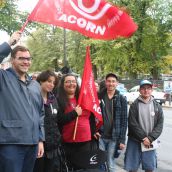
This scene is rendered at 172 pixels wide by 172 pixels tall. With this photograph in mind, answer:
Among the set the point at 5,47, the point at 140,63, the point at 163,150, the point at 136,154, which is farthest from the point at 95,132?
the point at 140,63

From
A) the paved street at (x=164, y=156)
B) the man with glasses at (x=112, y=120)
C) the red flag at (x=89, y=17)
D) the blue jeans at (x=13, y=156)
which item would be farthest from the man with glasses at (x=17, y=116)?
the paved street at (x=164, y=156)

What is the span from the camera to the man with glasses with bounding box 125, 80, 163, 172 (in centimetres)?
597

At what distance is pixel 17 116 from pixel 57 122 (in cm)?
142

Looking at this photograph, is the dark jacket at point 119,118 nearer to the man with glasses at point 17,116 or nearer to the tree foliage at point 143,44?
the man with glasses at point 17,116

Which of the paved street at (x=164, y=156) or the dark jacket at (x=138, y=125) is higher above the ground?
the dark jacket at (x=138, y=125)

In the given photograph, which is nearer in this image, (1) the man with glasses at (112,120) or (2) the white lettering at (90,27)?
(2) the white lettering at (90,27)

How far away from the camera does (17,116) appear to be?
4.14m

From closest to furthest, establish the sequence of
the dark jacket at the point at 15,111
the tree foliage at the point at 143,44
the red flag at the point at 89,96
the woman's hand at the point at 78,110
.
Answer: the dark jacket at the point at 15,111
the woman's hand at the point at 78,110
the red flag at the point at 89,96
the tree foliage at the point at 143,44

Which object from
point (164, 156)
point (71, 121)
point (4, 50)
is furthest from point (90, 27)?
point (164, 156)

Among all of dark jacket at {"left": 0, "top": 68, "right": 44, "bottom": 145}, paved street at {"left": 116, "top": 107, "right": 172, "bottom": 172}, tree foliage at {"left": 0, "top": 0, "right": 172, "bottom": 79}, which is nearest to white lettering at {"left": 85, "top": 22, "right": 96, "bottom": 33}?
dark jacket at {"left": 0, "top": 68, "right": 44, "bottom": 145}

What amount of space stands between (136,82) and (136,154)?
130 feet

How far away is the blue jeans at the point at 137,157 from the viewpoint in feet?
19.9

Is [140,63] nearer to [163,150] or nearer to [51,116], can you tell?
[163,150]

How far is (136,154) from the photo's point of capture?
20.1ft
